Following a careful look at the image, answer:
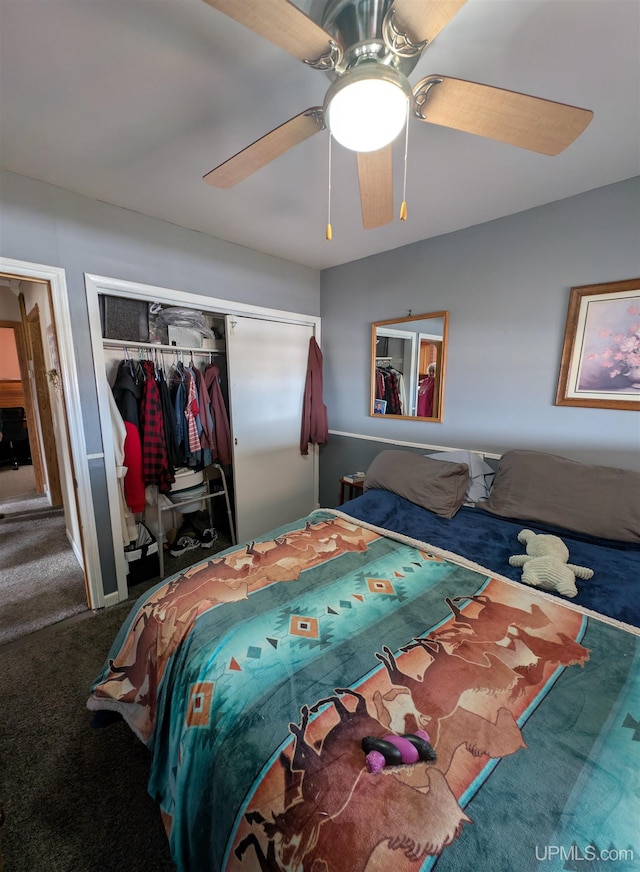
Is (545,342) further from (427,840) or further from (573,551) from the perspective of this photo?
(427,840)

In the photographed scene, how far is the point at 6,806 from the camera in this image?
45.7 inches

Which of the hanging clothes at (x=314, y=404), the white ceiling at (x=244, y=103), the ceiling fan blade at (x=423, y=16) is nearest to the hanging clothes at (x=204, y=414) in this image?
the hanging clothes at (x=314, y=404)

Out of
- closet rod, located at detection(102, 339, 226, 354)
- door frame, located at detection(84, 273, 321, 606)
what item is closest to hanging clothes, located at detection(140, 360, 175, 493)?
closet rod, located at detection(102, 339, 226, 354)

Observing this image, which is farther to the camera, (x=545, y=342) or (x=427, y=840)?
(x=545, y=342)

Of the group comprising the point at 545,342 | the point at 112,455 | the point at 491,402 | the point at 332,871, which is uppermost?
the point at 545,342

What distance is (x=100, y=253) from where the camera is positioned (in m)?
1.97

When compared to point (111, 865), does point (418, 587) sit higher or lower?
higher

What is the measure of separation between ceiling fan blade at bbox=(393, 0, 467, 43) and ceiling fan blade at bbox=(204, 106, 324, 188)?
0.89 feet

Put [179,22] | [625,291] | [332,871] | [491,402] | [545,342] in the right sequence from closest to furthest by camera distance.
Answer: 1. [332,871]
2. [179,22]
3. [625,291]
4. [545,342]
5. [491,402]

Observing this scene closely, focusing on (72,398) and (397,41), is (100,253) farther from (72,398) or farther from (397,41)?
(397,41)

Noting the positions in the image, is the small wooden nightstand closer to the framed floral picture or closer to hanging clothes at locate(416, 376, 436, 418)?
hanging clothes at locate(416, 376, 436, 418)

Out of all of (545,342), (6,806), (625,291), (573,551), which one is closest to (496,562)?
(573,551)

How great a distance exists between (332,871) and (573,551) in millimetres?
1469

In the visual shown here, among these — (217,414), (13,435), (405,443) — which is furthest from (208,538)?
(13,435)
